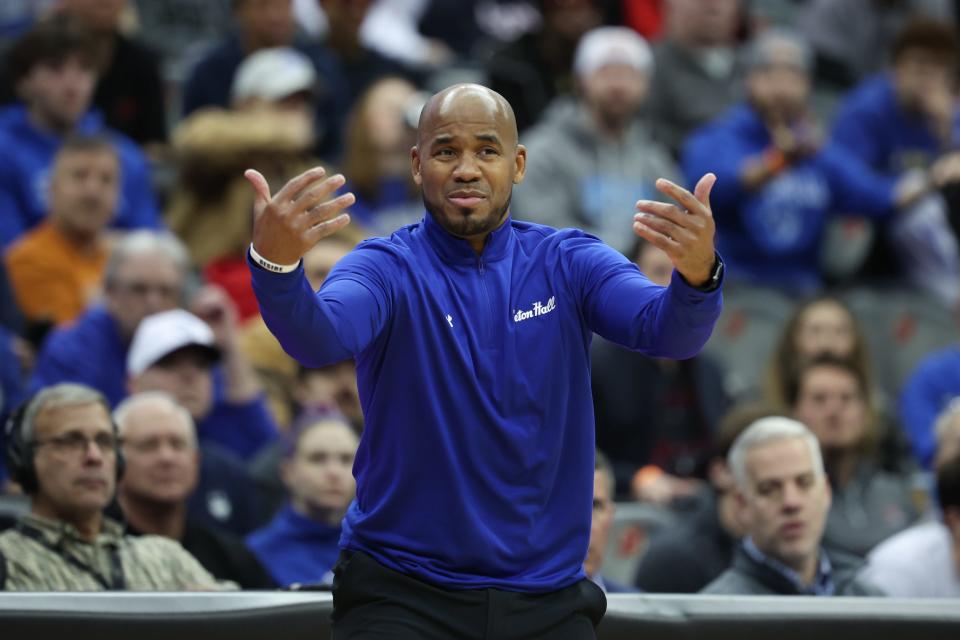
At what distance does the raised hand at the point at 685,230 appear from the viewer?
3.34 m

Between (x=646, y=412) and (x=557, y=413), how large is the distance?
4217 millimetres

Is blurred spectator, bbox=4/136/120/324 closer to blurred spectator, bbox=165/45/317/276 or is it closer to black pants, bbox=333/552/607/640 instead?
blurred spectator, bbox=165/45/317/276

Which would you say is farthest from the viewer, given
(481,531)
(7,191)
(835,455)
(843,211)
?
(843,211)

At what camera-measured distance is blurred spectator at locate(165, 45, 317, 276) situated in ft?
27.3

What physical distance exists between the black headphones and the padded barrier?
0.81 meters

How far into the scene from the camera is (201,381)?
6.94 meters

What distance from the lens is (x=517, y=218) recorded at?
8945 mm

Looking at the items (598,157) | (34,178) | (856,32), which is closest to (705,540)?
(598,157)

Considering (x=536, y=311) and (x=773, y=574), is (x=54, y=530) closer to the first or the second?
(x=536, y=311)

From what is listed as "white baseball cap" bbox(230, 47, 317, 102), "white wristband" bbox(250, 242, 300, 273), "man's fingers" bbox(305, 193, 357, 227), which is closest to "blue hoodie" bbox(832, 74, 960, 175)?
"white baseball cap" bbox(230, 47, 317, 102)

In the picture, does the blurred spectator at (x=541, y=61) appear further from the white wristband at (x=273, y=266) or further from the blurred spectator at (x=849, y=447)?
the white wristband at (x=273, y=266)

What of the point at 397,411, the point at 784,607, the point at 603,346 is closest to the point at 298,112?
the point at 603,346

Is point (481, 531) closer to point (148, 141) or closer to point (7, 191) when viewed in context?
point (7, 191)

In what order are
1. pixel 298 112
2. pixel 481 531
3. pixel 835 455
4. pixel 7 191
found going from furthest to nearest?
pixel 298 112 → pixel 7 191 → pixel 835 455 → pixel 481 531
